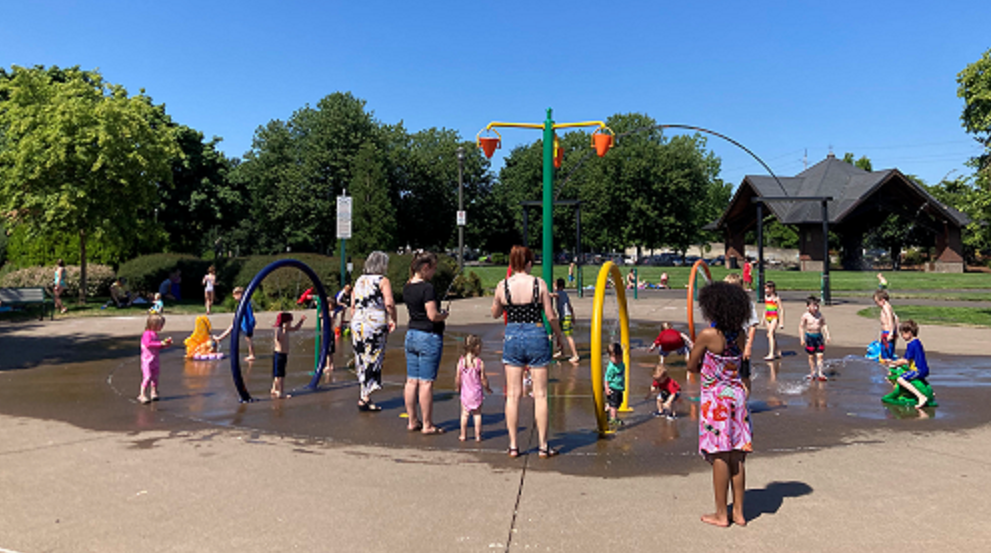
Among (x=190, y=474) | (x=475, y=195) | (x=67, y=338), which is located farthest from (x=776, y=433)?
(x=475, y=195)

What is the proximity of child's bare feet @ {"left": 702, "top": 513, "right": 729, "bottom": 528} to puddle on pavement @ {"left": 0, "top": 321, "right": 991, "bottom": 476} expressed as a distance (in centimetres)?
120

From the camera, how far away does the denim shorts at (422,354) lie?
725 centimetres

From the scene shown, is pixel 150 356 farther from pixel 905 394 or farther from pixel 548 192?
pixel 905 394

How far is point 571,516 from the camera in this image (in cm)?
500

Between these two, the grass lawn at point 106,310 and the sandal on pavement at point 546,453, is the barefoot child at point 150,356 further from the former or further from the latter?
the grass lawn at point 106,310

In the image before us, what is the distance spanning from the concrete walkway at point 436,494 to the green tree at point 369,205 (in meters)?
44.3

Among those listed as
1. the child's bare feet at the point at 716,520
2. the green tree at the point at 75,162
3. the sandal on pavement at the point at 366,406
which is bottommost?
the child's bare feet at the point at 716,520

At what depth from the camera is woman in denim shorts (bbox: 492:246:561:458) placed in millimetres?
6395

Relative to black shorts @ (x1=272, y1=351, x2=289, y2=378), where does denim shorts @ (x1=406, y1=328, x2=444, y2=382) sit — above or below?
above

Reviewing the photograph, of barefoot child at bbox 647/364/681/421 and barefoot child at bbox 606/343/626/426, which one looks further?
barefoot child at bbox 647/364/681/421

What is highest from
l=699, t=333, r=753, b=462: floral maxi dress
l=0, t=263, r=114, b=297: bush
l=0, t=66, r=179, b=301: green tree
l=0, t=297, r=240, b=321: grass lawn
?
l=0, t=66, r=179, b=301: green tree

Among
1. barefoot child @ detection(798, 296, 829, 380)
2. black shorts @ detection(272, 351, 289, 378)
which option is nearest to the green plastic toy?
barefoot child @ detection(798, 296, 829, 380)

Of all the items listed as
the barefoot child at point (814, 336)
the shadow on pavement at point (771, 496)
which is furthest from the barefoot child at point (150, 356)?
the barefoot child at point (814, 336)

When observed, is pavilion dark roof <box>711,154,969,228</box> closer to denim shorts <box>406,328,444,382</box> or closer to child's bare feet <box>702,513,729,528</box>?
denim shorts <box>406,328,444,382</box>
